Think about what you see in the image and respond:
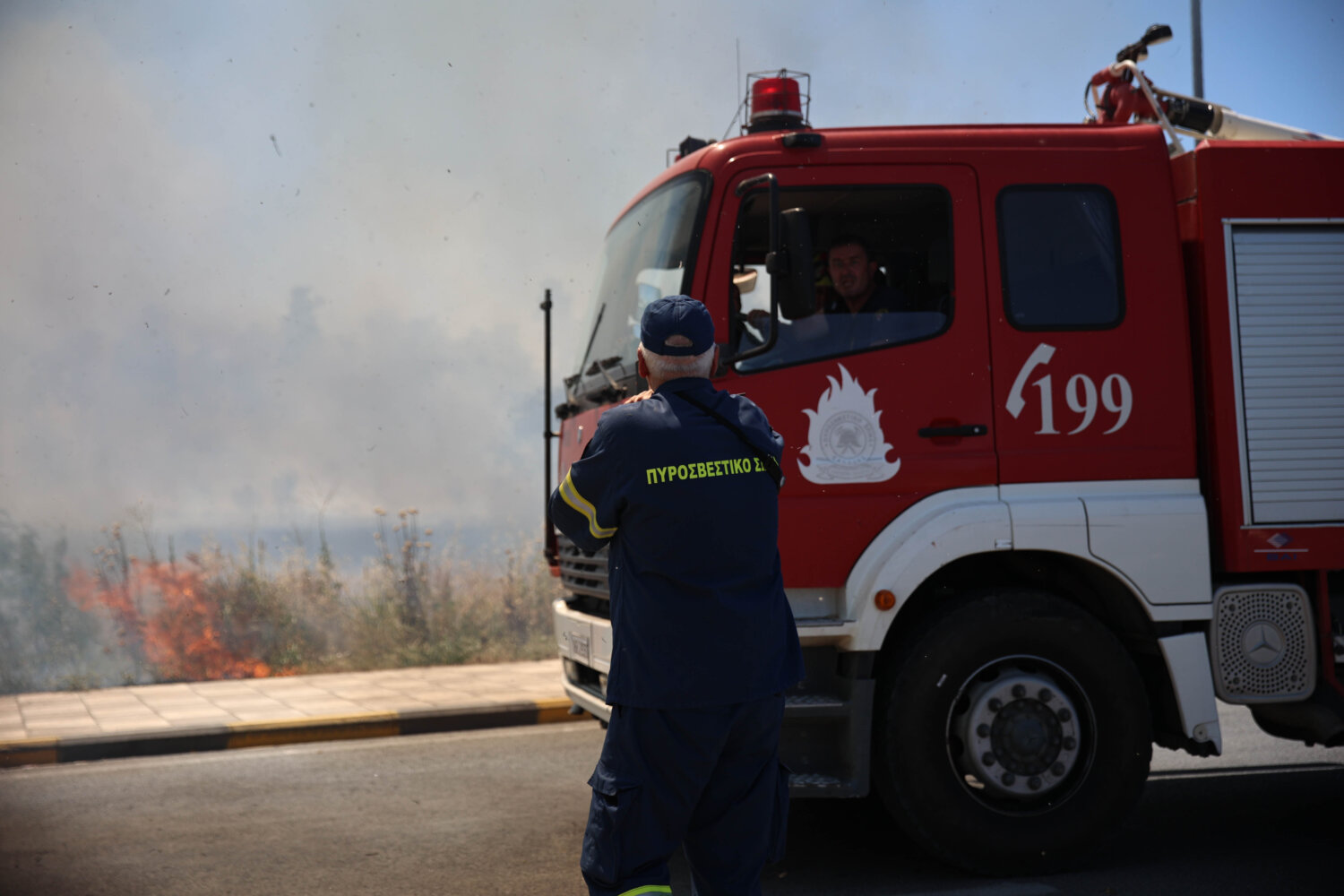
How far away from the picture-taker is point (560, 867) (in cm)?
456

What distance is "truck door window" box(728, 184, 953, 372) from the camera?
431 centimetres

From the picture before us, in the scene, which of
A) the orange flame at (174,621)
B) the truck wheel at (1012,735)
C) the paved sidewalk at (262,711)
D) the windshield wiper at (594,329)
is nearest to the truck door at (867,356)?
the truck wheel at (1012,735)

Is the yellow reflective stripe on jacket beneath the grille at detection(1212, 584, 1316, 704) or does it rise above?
above

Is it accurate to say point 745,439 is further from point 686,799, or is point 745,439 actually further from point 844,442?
point 844,442

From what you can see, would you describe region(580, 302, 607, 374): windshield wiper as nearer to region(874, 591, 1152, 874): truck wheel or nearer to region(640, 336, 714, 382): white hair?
region(874, 591, 1152, 874): truck wheel

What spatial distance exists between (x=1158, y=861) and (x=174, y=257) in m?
9.72

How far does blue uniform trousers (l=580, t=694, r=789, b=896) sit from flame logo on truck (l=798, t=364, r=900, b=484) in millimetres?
1518

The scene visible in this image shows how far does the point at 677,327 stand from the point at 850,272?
174 cm

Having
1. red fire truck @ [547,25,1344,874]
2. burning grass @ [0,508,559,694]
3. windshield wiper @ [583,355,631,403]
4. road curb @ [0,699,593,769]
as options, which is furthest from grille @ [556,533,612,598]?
burning grass @ [0,508,559,694]

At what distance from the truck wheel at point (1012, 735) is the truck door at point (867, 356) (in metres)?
0.51

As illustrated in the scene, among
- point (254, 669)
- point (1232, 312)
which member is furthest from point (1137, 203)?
point (254, 669)

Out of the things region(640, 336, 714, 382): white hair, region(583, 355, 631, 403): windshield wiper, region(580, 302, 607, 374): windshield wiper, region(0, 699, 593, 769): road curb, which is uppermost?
region(580, 302, 607, 374): windshield wiper

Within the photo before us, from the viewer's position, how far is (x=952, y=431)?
4320mm

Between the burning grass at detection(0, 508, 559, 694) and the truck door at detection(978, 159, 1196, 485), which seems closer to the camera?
the truck door at detection(978, 159, 1196, 485)
